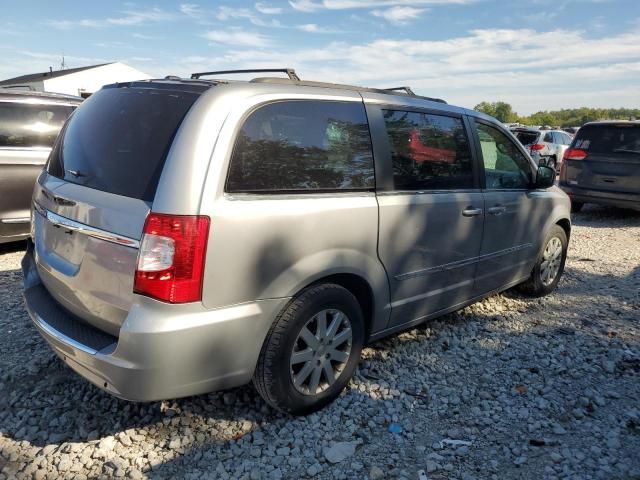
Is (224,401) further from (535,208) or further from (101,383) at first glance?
(535,208)

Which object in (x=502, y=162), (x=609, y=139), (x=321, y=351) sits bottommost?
(x=321, y=351)

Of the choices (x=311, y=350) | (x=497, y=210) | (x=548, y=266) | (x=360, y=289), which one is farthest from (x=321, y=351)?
(x=548, y=266)

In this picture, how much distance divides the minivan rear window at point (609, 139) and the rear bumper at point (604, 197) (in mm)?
695

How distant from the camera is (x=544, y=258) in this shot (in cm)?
484

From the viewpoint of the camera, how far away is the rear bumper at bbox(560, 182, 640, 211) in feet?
28.1

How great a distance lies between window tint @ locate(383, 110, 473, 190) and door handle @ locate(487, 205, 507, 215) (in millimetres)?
281

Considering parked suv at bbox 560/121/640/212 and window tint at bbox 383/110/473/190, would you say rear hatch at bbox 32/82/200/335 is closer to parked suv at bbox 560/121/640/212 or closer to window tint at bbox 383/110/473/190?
window tint at bbox 383/110/473/190

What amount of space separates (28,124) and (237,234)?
4.62 m

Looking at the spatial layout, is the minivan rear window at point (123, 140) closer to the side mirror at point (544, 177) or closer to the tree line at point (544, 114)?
the side mirror at point (544, 177)

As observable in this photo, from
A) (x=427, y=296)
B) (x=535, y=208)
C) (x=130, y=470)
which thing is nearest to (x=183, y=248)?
(x=130, y=470)

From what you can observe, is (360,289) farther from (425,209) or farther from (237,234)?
(237,234)

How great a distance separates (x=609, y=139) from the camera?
29.0 feet

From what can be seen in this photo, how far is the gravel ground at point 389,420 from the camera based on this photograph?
8.27ft

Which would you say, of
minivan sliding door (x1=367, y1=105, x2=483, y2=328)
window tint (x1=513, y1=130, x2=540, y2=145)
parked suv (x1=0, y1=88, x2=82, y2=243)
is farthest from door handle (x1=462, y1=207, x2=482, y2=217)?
window tint (x1=513, y1=130, x2=540, y2=145)
